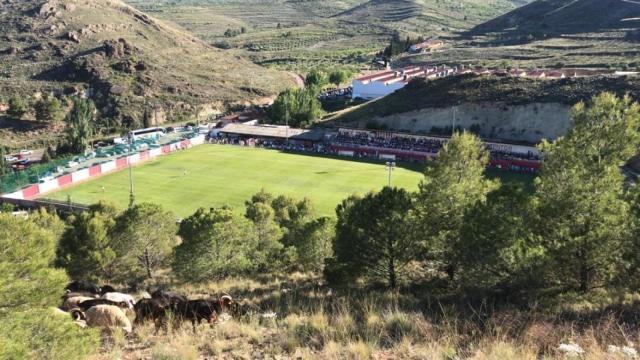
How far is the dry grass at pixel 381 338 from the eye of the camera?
31.6 feet

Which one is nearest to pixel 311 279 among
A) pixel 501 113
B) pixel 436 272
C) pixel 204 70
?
pixel 436 272

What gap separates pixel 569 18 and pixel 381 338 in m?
164

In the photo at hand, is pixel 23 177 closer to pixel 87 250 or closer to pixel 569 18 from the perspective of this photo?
pixel 87 250

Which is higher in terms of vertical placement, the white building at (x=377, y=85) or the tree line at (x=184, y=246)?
the white building at (x=377, y=85)

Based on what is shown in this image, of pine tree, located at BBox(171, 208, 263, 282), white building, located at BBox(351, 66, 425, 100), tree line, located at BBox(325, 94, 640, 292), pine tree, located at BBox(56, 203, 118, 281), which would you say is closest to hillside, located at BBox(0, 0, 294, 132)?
white building, located at BBox(351, 66, 425, 100)

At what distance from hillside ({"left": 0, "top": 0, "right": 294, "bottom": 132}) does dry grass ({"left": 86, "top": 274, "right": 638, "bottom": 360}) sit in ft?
304

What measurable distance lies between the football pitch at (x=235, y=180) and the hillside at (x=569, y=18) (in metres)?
97.7

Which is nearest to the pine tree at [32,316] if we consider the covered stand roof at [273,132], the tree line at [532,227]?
the tree line at [532,227]

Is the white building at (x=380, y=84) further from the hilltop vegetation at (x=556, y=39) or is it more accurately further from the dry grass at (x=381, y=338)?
the dry grass at (x=381, y=338)

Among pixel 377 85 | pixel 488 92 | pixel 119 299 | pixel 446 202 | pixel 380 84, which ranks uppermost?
pixel 380 84

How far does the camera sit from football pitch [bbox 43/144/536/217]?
5472 cm

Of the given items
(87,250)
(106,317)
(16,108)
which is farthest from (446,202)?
(16,108)

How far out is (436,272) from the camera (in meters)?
22.0

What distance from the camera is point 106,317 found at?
1400cm
